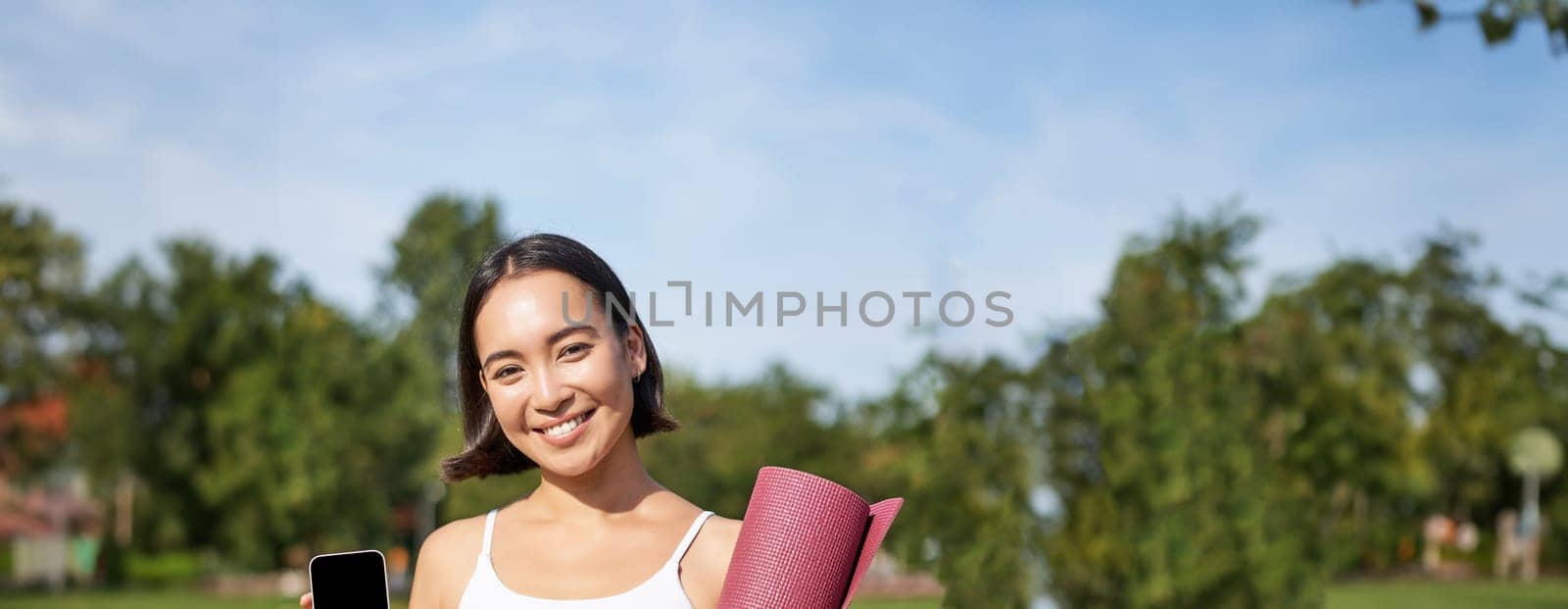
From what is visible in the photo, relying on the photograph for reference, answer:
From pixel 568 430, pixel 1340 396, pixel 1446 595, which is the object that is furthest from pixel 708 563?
pixel 1446 595

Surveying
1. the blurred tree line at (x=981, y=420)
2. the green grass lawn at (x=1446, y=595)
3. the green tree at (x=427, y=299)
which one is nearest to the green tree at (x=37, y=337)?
the blurred tree line at (x=981, y=420)

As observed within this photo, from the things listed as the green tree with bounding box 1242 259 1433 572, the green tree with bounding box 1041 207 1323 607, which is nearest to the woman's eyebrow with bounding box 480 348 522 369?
the green tree with bounding box 1041 207 1323 607

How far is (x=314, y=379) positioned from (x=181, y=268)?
7.27m

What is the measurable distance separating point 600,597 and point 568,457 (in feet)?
0.76

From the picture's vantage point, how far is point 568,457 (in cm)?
240

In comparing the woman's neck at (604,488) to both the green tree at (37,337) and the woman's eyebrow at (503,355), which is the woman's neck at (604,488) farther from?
the green tree at (37,337)

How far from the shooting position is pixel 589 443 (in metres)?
2.39

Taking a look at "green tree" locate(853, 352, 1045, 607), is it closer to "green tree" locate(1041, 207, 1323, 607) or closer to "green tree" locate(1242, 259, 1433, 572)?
"green tree" locate(1041, 207, 1323, 607)

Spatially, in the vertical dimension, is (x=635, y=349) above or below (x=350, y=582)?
above

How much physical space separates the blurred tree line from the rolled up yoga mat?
1.18m

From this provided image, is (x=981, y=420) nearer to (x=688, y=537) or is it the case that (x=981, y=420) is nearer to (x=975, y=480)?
(x=975, y=480)

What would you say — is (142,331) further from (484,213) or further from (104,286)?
(484,213)

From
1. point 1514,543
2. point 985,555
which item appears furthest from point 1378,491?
point 985,555

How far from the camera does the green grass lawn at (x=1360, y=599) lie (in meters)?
34.3
